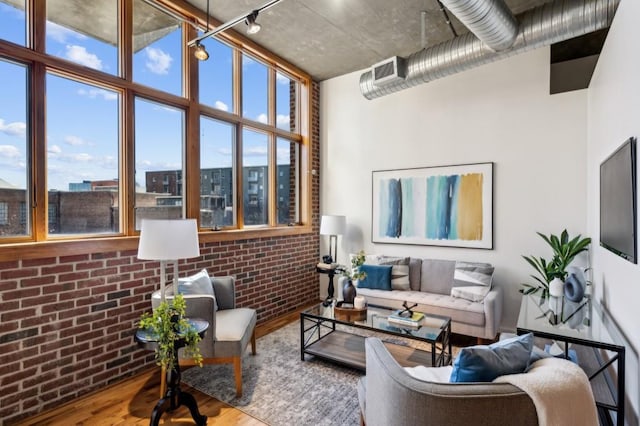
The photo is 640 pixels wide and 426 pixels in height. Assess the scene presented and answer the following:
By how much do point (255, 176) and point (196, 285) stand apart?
197 centimetres

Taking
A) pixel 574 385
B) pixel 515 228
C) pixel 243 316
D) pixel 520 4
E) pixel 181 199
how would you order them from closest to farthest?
pixel 574 385
pixel 243 316
pixel 520 4
pixel 181 199
pixel 515 228

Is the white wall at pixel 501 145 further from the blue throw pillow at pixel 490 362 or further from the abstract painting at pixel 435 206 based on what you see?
the blue throw pillow at pixel 490 362

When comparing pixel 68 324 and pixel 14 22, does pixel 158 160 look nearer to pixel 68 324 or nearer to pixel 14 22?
pixel 14 22

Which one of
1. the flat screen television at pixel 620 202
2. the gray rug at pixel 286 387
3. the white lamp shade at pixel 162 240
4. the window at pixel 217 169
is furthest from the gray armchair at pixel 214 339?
the flat screen television at pixel 620 202

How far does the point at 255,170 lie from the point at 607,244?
3.68 m

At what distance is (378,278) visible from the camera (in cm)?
412

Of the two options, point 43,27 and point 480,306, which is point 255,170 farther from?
point 480,306

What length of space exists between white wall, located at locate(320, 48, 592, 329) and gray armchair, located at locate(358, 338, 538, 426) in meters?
2.99

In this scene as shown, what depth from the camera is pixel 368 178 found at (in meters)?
4.95

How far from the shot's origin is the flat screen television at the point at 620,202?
1.76 m

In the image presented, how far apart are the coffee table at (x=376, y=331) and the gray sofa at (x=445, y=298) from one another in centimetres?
41

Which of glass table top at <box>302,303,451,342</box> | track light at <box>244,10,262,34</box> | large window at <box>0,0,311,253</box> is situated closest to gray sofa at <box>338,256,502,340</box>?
glass table top at <box>302,303,451,342</box>

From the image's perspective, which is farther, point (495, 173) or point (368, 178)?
point (368, 178)

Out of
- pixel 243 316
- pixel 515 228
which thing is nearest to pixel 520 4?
pixel 515 228
